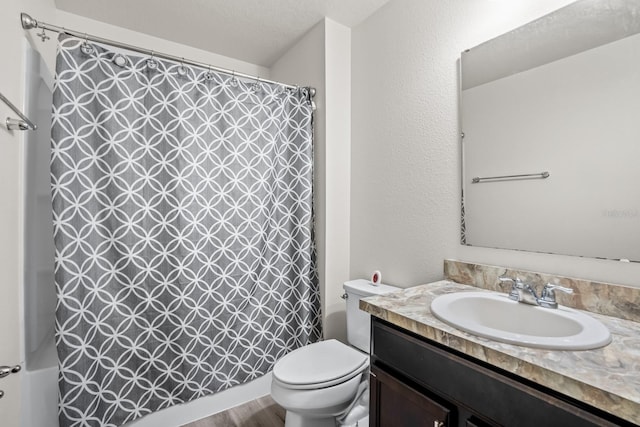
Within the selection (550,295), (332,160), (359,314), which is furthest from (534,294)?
(332,160)

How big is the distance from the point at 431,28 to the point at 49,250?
91.3 inches

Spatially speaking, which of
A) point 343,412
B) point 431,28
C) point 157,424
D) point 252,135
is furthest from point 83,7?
point 343,412

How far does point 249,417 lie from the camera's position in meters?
1.75

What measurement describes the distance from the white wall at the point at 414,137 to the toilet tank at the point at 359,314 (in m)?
0.16

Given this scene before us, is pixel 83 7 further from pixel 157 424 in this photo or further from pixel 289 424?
pixel 289 424

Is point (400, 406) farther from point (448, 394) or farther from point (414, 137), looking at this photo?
point (414, 137)

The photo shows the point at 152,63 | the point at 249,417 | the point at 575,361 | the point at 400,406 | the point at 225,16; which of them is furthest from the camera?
the point at 225,16

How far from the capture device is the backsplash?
91 centimetres

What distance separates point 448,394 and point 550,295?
52 centimetres

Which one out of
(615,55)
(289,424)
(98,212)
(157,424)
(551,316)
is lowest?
(157,424)

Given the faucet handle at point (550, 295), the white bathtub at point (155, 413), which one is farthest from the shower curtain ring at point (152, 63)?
the faucet handle at point (550, 295)

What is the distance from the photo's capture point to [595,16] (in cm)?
102

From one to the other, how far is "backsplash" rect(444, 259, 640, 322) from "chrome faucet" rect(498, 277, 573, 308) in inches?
1.5

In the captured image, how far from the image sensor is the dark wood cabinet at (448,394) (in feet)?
2.01
